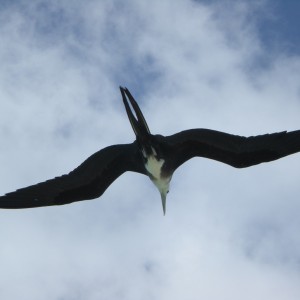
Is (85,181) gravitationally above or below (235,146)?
above

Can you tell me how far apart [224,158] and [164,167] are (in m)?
1.12

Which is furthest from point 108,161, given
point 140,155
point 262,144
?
point 262,144

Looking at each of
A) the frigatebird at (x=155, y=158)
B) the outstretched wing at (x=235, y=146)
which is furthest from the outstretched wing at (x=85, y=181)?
the outstretched wing at (x=235, y=146)

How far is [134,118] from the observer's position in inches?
504

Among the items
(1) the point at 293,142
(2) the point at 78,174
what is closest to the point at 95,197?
(2) the point at 78,174

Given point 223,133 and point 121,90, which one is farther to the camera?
point 223,133

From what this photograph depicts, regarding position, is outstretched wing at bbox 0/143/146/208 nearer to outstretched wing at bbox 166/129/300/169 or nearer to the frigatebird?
the frigatebird

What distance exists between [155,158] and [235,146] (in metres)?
1.48

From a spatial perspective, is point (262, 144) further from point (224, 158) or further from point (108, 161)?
point (108, 161)

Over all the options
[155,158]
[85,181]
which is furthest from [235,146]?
[85,181]

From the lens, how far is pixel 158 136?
13.4 meters

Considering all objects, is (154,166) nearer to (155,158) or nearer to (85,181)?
(155,158)

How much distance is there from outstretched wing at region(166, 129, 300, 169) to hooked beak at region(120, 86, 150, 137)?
1.93 ft

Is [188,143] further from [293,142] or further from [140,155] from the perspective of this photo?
[293,142]
